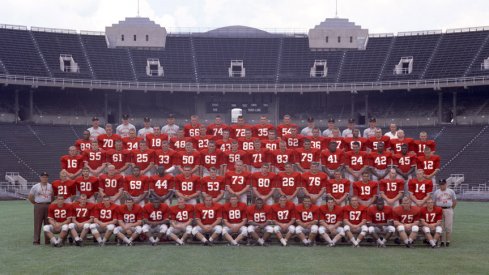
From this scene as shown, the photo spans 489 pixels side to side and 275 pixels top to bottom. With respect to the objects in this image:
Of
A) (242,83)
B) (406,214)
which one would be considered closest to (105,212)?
(406,214)

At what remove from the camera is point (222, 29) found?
56.7 meters

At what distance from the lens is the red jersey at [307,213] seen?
47.2 ft

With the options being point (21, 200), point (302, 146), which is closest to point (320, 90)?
point (21, 200)

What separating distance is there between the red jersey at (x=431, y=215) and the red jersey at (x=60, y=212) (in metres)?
7.89

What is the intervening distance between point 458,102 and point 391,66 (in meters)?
5.47

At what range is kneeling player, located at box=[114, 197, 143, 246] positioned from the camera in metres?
14.1

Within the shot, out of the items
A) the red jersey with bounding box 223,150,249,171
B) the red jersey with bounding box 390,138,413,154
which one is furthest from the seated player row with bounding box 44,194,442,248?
the red jersey with bounding box 390,138,413,154

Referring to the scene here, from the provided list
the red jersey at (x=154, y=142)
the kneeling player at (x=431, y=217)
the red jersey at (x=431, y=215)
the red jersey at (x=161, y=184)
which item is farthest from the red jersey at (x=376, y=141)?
the red jersey at (x=154, y=142)

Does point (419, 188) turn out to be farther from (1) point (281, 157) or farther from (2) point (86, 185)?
(2) point (86, 185)

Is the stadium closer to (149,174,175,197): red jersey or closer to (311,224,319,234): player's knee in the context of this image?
(149,174,175,197): red jersey

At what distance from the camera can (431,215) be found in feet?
47.1

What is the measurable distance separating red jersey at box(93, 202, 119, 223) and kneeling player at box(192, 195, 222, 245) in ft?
6.00

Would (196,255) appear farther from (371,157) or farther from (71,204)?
(371,157)

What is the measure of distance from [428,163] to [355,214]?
266 cm
